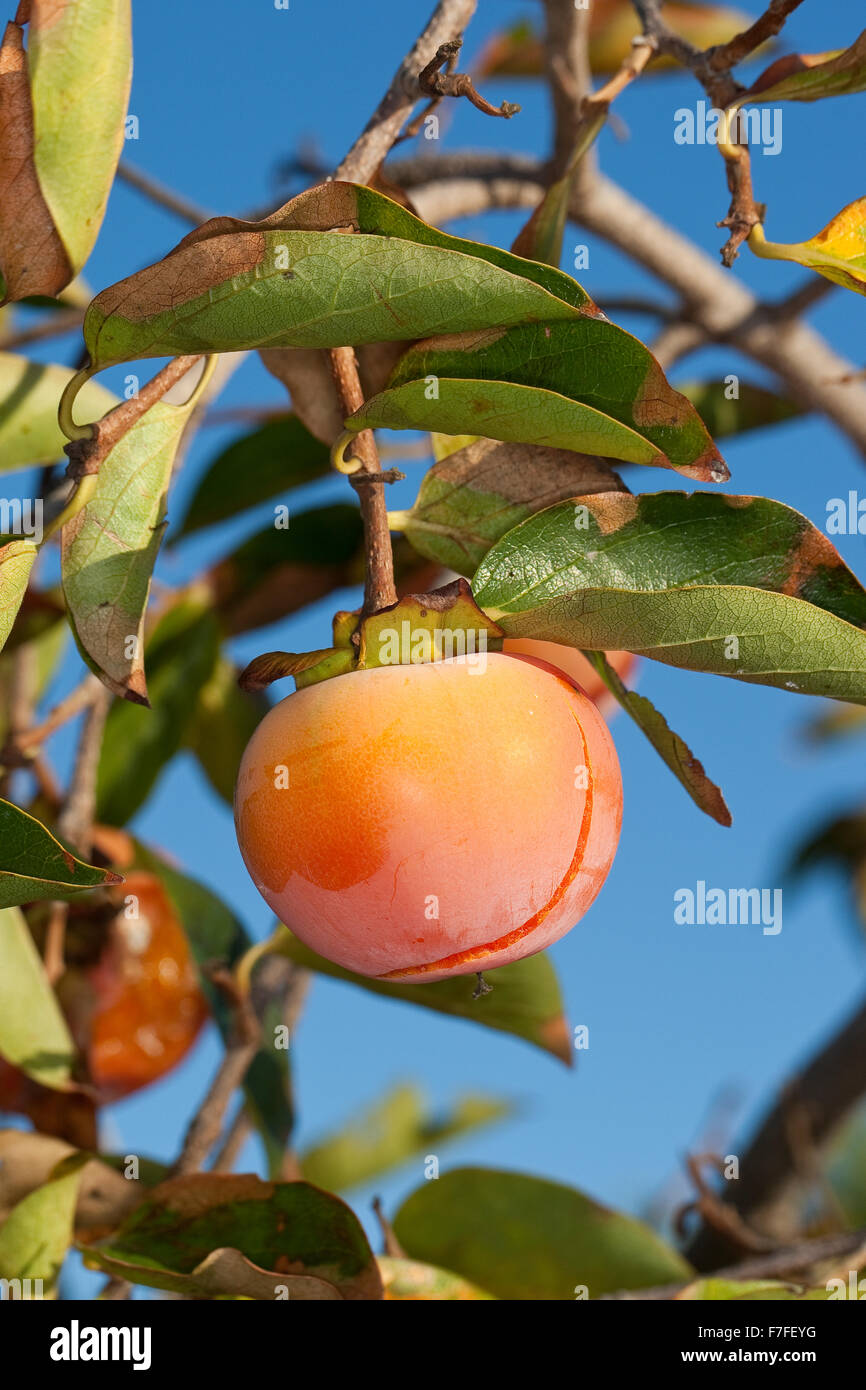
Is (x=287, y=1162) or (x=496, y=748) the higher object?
(x=496, y=748)

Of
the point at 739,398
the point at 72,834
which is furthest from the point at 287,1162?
the point at 739,398

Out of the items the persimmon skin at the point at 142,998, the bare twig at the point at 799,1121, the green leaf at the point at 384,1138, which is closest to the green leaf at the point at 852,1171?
the green leaf at the point at 384,1138

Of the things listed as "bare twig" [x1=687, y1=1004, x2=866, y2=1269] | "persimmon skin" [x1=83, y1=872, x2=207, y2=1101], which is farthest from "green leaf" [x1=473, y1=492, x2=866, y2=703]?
"bare twig" [x1=687, y1=1004, x2=866, y2=1269]

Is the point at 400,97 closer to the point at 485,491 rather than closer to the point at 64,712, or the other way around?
the point at 485,491

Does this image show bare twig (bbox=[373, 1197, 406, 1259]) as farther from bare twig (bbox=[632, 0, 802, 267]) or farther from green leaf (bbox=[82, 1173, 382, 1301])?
bare twig (bbox=[632, 0, 802, 267])
